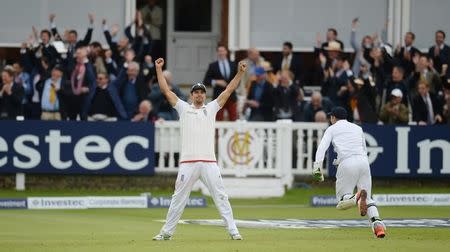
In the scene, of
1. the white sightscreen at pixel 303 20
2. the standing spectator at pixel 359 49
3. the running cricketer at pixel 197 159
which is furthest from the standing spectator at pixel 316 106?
the running cricketer at pixel 197 159

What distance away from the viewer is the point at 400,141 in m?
30.2

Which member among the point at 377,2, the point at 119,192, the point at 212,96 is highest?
the point at 377,2

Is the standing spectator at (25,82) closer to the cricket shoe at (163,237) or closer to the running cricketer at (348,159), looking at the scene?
the running cricketer at (348,159)

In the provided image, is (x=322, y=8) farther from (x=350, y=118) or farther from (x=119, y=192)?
(x=119, y=192)

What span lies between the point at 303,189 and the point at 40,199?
6241 mm

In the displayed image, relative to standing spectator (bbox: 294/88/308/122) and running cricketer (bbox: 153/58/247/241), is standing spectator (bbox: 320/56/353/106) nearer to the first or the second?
standing spectator (bbox: 294/88/308/122)

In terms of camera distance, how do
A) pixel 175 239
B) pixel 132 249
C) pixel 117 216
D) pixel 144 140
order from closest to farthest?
pixel 132 249 → pixel 175 239 → pixel 117 216 → pixel 144 140

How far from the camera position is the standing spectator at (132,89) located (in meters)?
29.6

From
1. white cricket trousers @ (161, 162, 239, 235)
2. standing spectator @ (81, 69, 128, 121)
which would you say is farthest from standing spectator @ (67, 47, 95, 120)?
white cricket trousers @ (161, 162, 239, 235)

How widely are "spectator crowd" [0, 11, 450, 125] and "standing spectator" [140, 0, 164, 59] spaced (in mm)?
3228

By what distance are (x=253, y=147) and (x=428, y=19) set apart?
653 cm

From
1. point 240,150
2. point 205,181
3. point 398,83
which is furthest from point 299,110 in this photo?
point 205,181

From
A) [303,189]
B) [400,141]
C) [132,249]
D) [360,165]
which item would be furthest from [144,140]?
[132,249]

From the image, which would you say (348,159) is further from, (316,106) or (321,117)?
(316,106)
